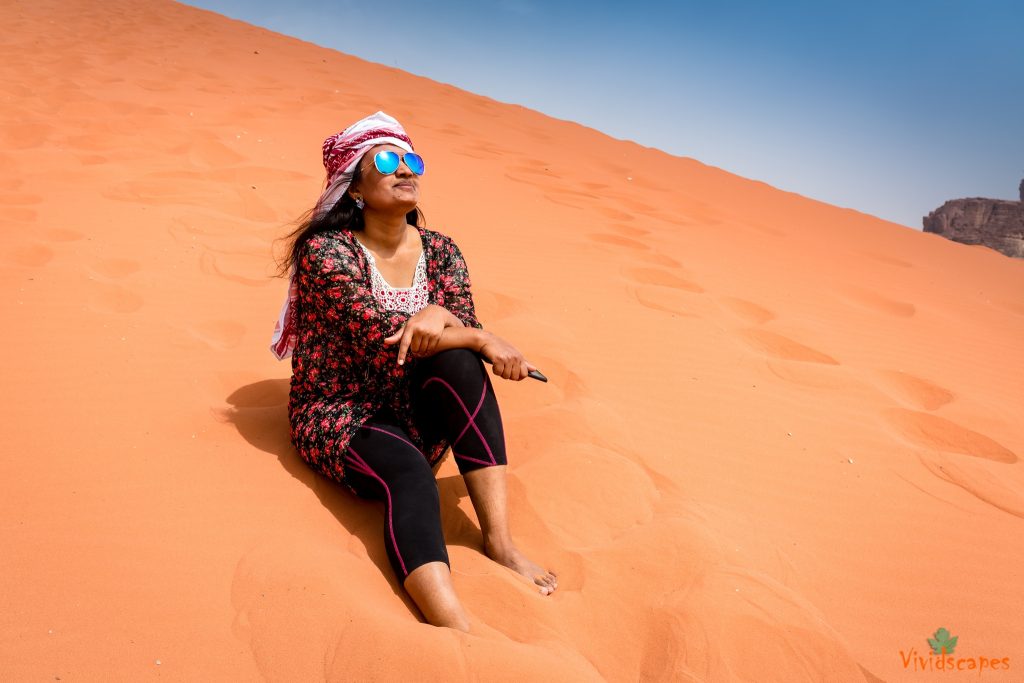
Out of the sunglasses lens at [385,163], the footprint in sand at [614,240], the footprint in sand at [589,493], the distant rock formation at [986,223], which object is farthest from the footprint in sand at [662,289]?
the distant rock formation at [986,223]

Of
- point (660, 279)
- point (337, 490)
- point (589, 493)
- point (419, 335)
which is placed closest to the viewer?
point (419, 335)

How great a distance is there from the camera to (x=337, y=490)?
2.12 metres

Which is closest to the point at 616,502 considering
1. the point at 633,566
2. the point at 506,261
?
the point at 633,566

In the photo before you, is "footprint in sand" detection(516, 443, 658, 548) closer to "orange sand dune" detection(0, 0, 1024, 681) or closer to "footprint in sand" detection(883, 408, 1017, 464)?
"orange sand dune" detection(0, 0, 1024, 681)

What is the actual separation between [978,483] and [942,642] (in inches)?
42.2

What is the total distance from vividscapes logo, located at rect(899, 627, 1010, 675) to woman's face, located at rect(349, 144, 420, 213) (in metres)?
2.03

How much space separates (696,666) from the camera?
1.63 meters

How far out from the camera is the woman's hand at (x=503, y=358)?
208 cm

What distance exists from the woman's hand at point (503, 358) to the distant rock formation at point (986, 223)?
34863mm

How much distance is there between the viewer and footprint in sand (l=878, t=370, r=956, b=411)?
343 centimetres

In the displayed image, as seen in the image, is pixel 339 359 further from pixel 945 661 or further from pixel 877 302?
pixel 877 302

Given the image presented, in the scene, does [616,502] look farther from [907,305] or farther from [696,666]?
[907,305]

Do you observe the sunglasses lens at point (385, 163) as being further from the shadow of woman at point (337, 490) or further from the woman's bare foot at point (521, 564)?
the woman's bare foot at point (521, 564)

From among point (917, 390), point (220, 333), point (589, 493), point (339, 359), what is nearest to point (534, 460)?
point (589, 493)
